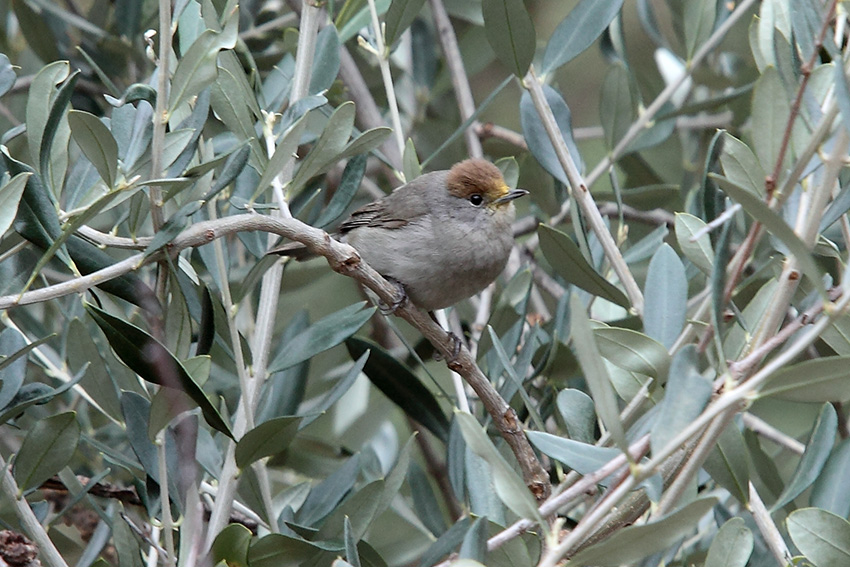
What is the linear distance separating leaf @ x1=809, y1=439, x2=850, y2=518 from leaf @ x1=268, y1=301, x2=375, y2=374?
126 centimetres

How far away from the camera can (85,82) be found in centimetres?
390

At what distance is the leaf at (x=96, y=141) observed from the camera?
2.00 meters

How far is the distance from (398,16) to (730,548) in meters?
1.90

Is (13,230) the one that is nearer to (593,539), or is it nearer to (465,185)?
(593,539)

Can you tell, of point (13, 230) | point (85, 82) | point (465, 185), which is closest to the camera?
point (13, 230)

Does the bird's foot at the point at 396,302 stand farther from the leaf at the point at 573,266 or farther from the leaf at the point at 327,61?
the leaf at the point at 327,61

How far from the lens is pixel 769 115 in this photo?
203 centimetres

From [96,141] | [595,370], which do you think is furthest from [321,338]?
[595,370]

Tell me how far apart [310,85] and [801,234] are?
1694 millimetres

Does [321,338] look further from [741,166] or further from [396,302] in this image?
[741,166]

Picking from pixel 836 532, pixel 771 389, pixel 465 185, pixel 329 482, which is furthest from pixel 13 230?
pixel 465 185

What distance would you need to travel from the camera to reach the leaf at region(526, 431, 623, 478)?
5.82 ft

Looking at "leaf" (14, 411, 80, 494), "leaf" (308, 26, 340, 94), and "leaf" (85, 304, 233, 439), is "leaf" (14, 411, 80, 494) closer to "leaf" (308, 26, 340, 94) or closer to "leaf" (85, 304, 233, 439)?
"leaf" (85, 304, 233, 439)

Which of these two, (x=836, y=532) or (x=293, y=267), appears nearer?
(x=836, y=532)
